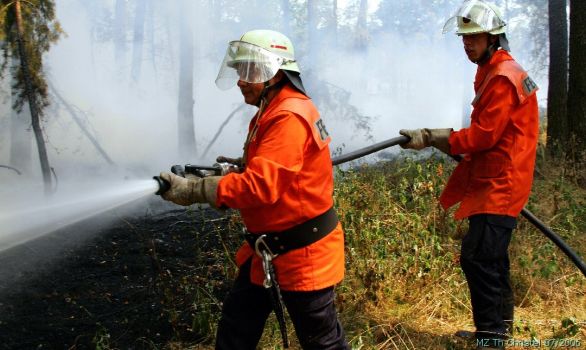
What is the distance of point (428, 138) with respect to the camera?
374 cm

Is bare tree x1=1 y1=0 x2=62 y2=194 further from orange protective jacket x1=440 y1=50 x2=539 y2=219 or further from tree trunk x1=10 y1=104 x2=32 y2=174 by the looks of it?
orange protective jacket x1=440 y1=50 x2=539 y2=219

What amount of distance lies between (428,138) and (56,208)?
4227mm

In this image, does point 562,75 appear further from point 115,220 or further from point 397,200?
point 115,220

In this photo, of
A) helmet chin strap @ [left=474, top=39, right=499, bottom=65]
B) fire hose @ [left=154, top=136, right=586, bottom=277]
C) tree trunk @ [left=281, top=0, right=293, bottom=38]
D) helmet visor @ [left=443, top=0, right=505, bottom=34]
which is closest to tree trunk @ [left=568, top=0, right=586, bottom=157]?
fire hose @ [left=154, top=136, right=586, bottom=277]

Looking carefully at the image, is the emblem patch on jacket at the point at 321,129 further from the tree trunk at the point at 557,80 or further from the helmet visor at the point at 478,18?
the tree trunk at the point at 557,80

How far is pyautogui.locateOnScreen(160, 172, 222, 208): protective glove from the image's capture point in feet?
8.16

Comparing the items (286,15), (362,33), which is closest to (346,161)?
(286,15)

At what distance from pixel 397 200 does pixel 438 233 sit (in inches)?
37.9

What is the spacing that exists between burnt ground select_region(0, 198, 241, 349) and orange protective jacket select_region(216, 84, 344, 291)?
5.69 feet

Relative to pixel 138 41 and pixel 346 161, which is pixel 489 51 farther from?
pixel 138 41

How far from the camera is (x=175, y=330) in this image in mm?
4148

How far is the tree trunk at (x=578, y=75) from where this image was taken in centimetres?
705

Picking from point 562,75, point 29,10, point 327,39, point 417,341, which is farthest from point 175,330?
point 327,39

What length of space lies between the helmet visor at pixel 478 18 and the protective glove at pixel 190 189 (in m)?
2.01
